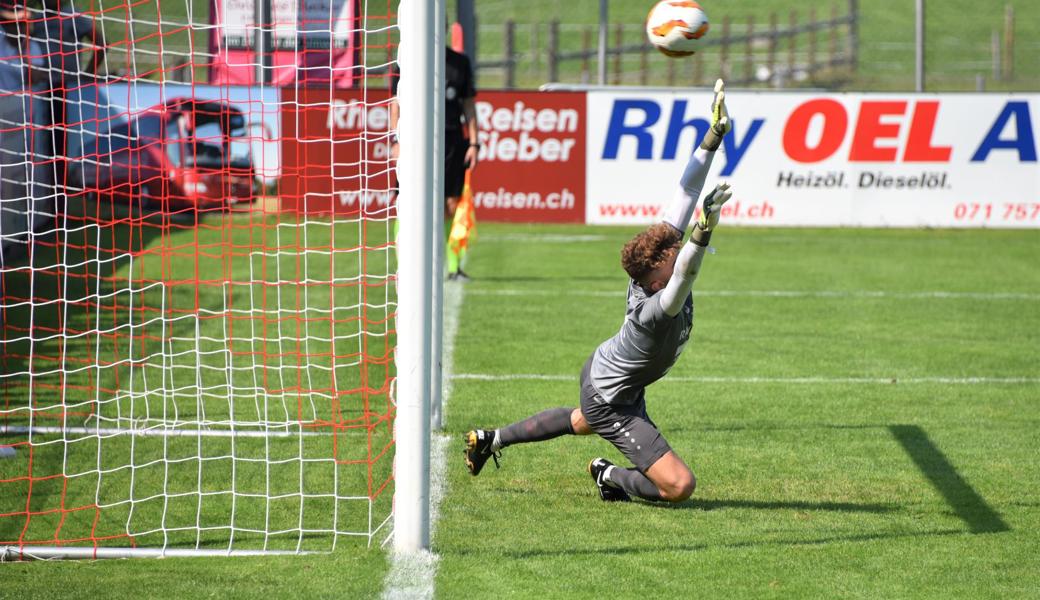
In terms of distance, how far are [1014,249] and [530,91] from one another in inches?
269

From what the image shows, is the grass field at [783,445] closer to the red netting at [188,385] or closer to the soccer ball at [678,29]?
the red netting at [188,385]

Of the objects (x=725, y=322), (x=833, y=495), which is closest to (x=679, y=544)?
(x=833, y=495)

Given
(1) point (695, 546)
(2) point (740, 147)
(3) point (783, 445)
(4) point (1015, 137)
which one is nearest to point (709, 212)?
(1) point (695, 546)

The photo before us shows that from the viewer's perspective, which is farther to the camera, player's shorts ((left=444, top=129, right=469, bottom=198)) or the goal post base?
player's shorts ((left=444, top=129, right=469, bottom=198))

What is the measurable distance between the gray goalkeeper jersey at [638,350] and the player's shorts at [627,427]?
43 mm

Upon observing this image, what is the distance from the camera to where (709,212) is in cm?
480

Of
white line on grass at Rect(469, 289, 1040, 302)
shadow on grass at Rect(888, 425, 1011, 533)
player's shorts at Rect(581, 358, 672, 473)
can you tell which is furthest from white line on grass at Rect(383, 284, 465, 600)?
white line on grass at Rect(469, 289, 1040, 302)

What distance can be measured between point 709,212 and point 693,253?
17 cm

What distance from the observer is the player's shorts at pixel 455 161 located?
11.5 meters

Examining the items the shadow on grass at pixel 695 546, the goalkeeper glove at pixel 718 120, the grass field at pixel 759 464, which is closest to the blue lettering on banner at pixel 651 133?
the grass field at pixel 759 464

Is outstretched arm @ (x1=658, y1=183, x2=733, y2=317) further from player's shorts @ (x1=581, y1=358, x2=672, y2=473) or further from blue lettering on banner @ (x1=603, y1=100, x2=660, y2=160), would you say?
blue lettering on banner @ (x1=603, y1=100, x2=660, y2=160)

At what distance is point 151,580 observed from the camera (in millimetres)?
4762

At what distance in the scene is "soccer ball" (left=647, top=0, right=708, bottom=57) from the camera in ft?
20.2

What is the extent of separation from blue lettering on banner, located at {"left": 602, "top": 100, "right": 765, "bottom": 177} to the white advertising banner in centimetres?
1
